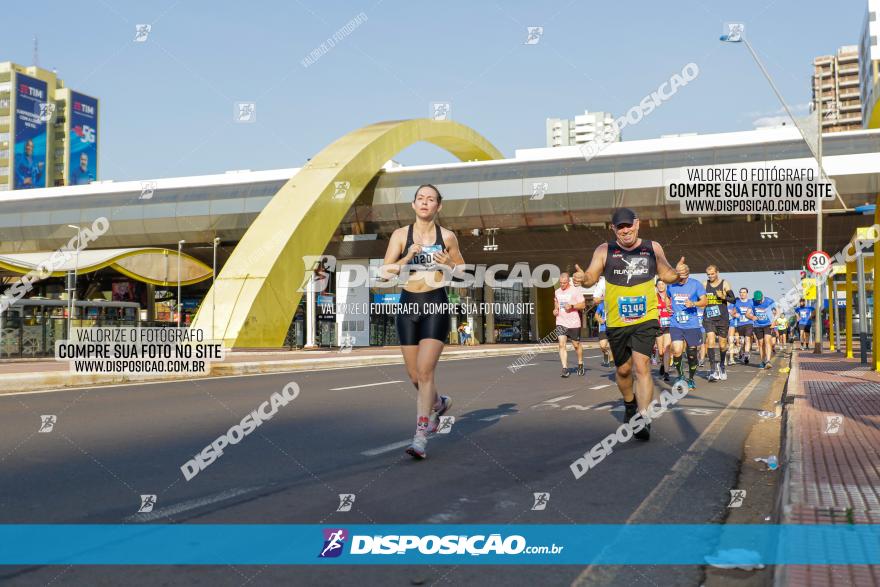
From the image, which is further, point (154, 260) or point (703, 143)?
point (703, 143)

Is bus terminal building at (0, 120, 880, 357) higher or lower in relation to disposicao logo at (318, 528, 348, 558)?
higher

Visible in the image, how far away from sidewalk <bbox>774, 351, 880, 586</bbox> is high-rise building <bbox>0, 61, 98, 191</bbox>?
404 feet

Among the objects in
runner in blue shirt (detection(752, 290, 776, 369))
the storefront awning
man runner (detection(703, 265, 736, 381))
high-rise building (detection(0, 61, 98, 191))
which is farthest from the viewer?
high-rise building (detection(0, 61, 98, 191))

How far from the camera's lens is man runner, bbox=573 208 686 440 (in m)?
6.74

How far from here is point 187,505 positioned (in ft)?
13.7

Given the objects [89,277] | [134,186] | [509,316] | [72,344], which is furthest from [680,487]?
[509,316]

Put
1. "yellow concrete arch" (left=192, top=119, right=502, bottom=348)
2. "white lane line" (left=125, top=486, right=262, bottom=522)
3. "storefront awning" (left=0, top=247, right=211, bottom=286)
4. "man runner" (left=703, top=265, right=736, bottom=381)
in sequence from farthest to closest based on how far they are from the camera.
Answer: "storefront awning" (left=0, top=247, right=211, bottom=286), "yellow concrete arch" (left=192, top=119, right=502, bottom=348), "man runner" (left=703, top=265, right=736, bottom=381), "white lane line" (left=125, top=486, right=262, bottom=522)

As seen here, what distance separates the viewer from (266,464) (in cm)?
550

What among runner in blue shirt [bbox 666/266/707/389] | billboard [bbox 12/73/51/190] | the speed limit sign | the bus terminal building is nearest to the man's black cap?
runner in blue shirt [bbox 666/266/707/389]

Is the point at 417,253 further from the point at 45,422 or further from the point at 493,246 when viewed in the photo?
the point at 493,246

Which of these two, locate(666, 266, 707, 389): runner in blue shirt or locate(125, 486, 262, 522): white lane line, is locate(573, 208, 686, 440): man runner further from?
locate(666, 266, 707, 389): runner in blue shirt

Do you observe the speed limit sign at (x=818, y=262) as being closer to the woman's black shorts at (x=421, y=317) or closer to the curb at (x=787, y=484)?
the curb at (x=787, y=484)

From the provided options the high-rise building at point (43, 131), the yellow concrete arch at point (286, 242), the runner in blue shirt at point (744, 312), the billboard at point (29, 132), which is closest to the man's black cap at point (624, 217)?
the runner in blue shirt at point (744, 312)

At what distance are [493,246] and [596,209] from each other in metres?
6.34
